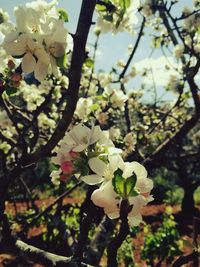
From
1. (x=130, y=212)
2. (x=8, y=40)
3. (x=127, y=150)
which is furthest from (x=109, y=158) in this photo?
(x=127, y=150)

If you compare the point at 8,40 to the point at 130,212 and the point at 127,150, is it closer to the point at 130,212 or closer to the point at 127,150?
the point at 130,212

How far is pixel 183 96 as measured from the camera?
6336mm

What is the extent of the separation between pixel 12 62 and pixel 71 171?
0.81 m

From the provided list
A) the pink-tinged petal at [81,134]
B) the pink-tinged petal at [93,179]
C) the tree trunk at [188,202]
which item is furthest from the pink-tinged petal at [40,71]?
the tree trunk at [188,202]

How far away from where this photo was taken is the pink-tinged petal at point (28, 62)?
A: 64.3 inches

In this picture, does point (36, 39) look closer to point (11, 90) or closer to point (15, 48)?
point (15, 48)

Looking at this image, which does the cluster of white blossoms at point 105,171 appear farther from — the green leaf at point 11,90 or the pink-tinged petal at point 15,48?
the green leaf at point 11,90

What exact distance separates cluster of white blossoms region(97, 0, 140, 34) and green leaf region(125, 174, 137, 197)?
137cm

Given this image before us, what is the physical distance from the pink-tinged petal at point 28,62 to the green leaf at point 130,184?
2.32ft

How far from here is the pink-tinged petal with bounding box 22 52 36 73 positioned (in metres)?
1.63

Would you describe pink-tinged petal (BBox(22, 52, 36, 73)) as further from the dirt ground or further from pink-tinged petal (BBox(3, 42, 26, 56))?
the dirt ground

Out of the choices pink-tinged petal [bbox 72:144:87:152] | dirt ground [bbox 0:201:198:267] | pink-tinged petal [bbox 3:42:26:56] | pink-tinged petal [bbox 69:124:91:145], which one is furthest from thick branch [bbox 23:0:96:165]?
dirt ground [bbox 0:201:198:267]

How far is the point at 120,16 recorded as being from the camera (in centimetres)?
243

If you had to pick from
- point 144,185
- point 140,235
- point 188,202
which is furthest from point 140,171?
point 188,202
